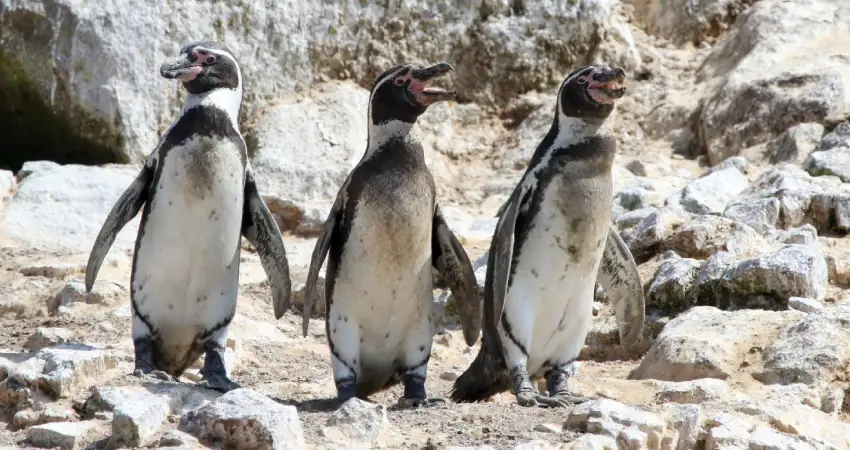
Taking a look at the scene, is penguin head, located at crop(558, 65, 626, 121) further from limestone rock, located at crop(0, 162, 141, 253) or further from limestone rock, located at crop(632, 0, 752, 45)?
limestone rock, located at crop(632, 0, 752, 45)

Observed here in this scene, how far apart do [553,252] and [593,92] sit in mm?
712

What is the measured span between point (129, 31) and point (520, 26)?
317 cm

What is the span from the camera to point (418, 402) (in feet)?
18.7

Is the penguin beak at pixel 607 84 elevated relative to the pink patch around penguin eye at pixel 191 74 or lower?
elevated

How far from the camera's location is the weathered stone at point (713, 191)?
8633mm

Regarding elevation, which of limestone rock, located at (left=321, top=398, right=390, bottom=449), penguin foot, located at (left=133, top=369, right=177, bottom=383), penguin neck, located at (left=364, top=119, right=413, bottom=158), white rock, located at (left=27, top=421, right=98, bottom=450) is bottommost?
penguin foot, located at (left=133, top=369, right=177, bottom=383)

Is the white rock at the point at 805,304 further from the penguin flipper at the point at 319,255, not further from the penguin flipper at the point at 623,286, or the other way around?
the penguin flipper at the point at 319,255

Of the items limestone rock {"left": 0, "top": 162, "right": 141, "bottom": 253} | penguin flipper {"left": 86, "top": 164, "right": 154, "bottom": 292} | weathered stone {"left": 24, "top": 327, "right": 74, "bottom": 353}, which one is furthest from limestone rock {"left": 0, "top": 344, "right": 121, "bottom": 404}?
limestone rock {"left": 0, "top": 162, "right": 141, "bottom": 253}

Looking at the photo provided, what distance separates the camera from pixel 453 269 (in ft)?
20.0

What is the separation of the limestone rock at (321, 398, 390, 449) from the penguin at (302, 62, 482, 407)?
95 cm

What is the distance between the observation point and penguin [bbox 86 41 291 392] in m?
5.80

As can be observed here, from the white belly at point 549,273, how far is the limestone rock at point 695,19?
6.16 metres

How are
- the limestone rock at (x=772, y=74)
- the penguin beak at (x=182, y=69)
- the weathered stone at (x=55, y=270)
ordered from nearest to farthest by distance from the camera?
the penguin beak at (x=182, y=69) → the weathered stone at (x=55, y=270) → the limestone rock at (x=772, y=74)

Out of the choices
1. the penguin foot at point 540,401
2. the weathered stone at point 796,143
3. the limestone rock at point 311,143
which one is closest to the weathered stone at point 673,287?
the penguin foot at point 540,401
